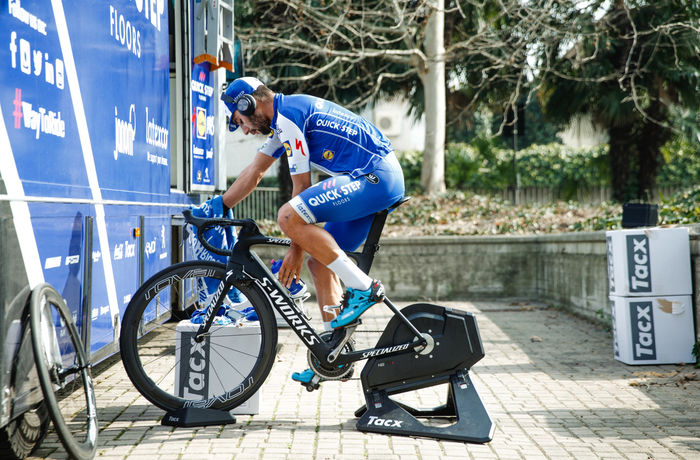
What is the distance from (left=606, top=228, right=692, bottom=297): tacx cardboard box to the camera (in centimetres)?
652

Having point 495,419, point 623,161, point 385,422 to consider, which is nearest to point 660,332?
point 495,419

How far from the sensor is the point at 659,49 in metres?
17.5

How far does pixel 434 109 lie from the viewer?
53.3 ft

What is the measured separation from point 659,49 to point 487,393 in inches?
577

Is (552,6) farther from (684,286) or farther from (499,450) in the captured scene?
(499,450)

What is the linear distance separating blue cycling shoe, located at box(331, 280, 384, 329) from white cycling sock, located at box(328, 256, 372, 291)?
0.05 meters

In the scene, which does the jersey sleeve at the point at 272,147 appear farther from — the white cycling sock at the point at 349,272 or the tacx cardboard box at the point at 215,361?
the tacx cardboard box at the point at 215,361

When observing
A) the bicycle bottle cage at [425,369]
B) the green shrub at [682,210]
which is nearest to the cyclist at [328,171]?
the bicycle bottle cage at [425,369]

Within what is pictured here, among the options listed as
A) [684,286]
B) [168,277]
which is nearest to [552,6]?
[684,286]

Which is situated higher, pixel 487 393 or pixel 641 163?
pixel 641 163

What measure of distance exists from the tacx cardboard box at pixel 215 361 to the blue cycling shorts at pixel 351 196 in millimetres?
793

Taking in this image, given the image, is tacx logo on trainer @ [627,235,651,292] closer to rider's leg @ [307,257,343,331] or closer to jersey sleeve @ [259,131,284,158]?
rider's leg @ [307,257,343,331]

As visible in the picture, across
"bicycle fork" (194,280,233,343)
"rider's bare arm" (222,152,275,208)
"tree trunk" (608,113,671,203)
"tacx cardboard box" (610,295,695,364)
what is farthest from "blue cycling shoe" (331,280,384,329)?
"tree trunk" (608,113,671,203)

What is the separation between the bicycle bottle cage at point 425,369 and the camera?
426cm
